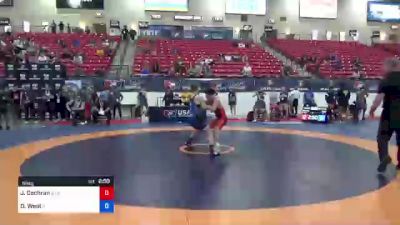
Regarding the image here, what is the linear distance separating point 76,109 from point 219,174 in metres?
8.19

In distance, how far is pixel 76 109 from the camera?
13414 millimetres

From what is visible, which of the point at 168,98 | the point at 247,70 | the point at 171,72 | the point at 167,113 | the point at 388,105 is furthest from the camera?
the point at 247,70

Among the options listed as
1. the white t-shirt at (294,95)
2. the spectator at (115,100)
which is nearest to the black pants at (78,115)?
the spectator at (115,100)

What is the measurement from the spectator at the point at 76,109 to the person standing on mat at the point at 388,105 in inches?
358

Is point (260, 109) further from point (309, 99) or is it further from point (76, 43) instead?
point (76, 43)

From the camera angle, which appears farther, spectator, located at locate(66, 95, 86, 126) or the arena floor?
spectator, located at locate(66, 95, 86, 126)

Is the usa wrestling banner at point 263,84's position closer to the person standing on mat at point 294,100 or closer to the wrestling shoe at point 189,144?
the person standing on mat at point 294,100

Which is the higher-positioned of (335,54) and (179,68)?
(335,54)

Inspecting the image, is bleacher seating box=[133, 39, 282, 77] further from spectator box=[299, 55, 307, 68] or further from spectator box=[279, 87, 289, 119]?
spectator box=[279, 87, 289, 119]

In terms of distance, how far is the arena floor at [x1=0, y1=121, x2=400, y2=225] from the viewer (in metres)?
4.25

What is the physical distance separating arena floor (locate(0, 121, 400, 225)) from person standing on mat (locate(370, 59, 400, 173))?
421 millimetres

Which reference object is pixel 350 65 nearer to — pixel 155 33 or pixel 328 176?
pixel 155 33

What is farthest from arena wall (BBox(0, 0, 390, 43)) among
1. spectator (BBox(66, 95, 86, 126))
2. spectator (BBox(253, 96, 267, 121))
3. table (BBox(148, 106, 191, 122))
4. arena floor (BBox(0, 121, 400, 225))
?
arena floor (BBox(0, 121, 400, 225))
